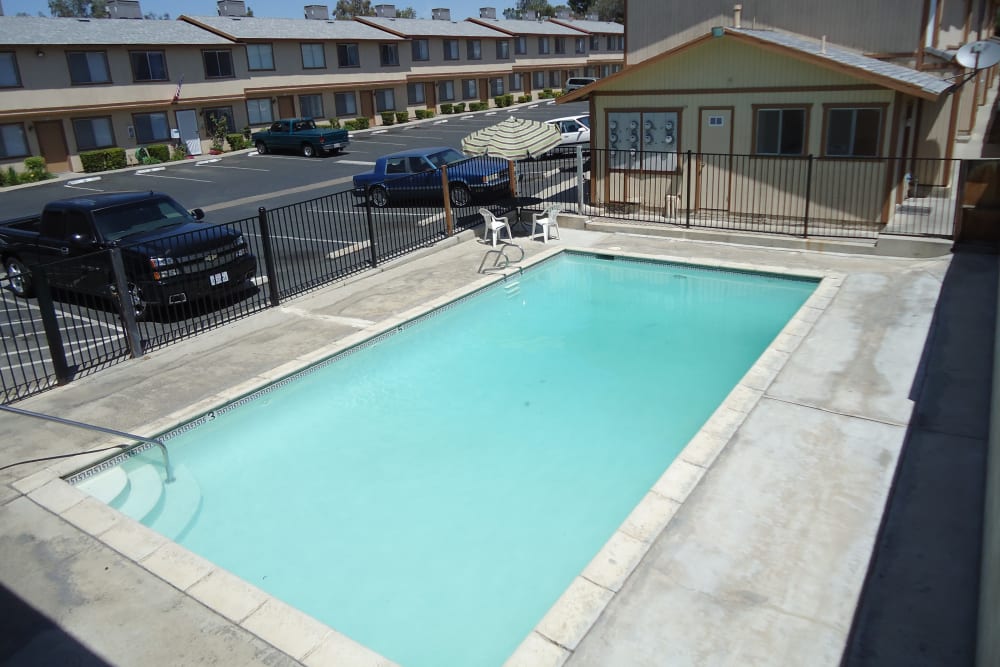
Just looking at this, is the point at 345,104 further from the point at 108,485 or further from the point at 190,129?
the point at 108,485

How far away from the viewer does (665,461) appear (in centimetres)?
811

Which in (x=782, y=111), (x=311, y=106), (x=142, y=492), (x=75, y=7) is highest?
(x=75, y=7)

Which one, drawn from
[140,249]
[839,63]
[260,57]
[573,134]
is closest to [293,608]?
[140,249]

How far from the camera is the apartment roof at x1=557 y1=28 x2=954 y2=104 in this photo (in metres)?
13.2

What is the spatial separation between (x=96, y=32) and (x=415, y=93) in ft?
70.0

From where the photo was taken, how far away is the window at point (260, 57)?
41.3m

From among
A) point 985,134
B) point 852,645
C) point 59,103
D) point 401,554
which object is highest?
point 59,103

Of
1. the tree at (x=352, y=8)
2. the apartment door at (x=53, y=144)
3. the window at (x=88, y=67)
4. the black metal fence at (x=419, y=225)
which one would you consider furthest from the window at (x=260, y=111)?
the tree at (x=352, y=8)

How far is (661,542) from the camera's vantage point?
594cm

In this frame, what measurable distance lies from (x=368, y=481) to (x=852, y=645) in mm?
4958

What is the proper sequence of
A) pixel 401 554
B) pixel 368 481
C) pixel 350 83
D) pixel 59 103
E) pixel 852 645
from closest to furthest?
pixel 852 645 → pixel 401 554 → pixel 368 481 → pixel 59 103 → pixel 350 83

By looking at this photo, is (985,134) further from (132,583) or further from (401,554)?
(132,583)

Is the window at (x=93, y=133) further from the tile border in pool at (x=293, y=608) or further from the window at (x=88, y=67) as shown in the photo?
the tile border in pool at (x=293, y=608)

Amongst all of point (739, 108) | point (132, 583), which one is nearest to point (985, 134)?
point (739, 108)
